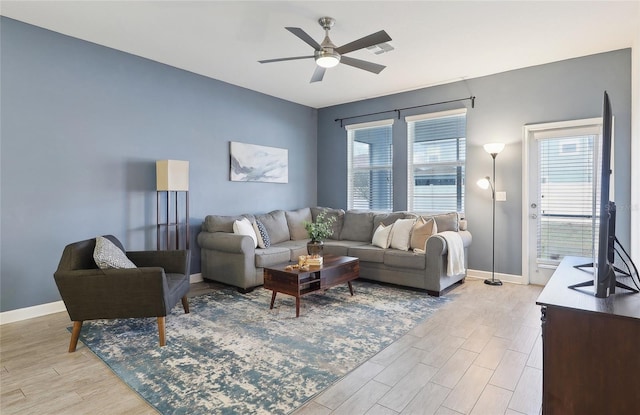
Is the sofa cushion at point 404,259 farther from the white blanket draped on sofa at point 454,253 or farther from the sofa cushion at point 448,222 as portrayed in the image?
the sofa cushion at point 448,222

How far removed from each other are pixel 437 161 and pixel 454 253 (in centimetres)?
174

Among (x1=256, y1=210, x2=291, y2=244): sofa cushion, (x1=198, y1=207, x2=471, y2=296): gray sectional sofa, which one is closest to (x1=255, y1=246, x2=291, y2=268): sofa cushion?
(x1=198, y1=207, x2=471, y2=296): gray sectional sofa

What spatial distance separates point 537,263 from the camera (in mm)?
4527

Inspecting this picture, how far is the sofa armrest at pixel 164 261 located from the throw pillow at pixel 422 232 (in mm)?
2663

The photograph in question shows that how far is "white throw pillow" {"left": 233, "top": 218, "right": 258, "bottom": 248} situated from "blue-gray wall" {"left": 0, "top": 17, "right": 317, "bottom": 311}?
0.65 m

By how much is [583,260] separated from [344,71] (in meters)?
3.39

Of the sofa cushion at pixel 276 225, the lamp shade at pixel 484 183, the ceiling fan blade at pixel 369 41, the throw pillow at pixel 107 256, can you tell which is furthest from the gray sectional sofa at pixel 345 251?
the ceiling fan blade at pixel 369 41

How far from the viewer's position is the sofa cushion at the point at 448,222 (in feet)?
14.9

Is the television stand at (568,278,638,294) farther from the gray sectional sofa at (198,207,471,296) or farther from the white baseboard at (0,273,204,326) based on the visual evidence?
the white baseboard at (0,273,204,326)

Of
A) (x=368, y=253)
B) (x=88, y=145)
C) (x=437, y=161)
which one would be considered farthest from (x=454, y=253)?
(x=88, y=145)

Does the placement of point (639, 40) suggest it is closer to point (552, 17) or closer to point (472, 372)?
point (552, 17)

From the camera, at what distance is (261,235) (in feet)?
15.4

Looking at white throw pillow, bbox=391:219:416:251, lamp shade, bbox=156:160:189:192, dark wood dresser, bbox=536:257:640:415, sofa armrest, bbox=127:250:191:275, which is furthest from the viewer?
white throw pillow, bbox=391:219:416:251

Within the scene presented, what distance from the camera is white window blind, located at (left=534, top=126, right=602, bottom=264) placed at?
416cm
